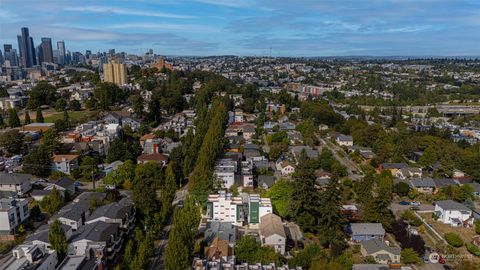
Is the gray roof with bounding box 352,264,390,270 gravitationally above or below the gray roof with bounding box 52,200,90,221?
→ below

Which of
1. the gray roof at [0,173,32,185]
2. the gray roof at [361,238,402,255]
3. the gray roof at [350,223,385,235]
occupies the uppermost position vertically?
the gray roof at [0,173,32,185]

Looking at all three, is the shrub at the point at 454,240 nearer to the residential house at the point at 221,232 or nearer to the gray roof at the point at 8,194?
the residential house at the point at 221,232

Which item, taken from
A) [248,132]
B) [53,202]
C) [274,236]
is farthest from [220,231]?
[248,132]

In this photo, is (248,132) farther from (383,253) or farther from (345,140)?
(383,253)

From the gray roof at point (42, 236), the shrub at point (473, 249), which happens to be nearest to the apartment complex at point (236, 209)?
the gray roof at point (42, 236)

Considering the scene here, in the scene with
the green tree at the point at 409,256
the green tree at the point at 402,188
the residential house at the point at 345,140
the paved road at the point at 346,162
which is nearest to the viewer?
the green tree at the point at 409,256

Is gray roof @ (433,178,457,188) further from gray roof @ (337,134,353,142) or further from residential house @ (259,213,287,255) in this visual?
residential house @ (259,213,287,255)

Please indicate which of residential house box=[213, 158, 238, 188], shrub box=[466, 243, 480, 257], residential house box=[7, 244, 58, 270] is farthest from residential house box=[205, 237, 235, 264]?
shrub box=[466, 243, 480, 257]
